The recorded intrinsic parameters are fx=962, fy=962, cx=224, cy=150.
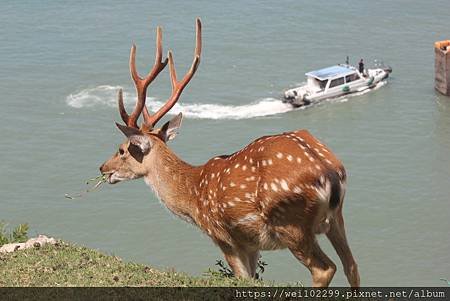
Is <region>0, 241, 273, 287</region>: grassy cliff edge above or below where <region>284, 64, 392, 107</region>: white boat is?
above

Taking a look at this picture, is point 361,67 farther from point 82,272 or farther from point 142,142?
point 82,272

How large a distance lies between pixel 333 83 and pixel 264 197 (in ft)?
102

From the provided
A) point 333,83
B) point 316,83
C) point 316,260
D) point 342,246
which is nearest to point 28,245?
point 316,260

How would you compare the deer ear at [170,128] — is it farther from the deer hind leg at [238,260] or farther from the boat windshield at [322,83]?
the boat windshield at [322,83]

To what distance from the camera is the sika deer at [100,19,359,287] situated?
8945 millimetres

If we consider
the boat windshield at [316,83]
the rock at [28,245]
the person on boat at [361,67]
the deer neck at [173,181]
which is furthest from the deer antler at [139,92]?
the person on boat at [361,67]

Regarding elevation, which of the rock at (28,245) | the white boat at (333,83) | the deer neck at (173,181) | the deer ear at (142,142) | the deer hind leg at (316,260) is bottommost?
the white boat at (333,83)

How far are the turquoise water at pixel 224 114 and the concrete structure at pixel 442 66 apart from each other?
0.49 m

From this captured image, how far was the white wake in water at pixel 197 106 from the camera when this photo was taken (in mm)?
37062

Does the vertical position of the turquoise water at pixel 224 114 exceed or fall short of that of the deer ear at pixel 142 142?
it falls short

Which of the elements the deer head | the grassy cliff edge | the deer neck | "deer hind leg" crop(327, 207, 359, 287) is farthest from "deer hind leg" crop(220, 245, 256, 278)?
the deer head

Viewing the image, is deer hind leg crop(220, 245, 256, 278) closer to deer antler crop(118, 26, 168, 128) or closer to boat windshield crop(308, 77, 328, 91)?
deer antler crop(118, 26, 168, 128)

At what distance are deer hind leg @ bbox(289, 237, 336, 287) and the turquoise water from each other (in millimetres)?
13333

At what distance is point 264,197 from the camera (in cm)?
909
